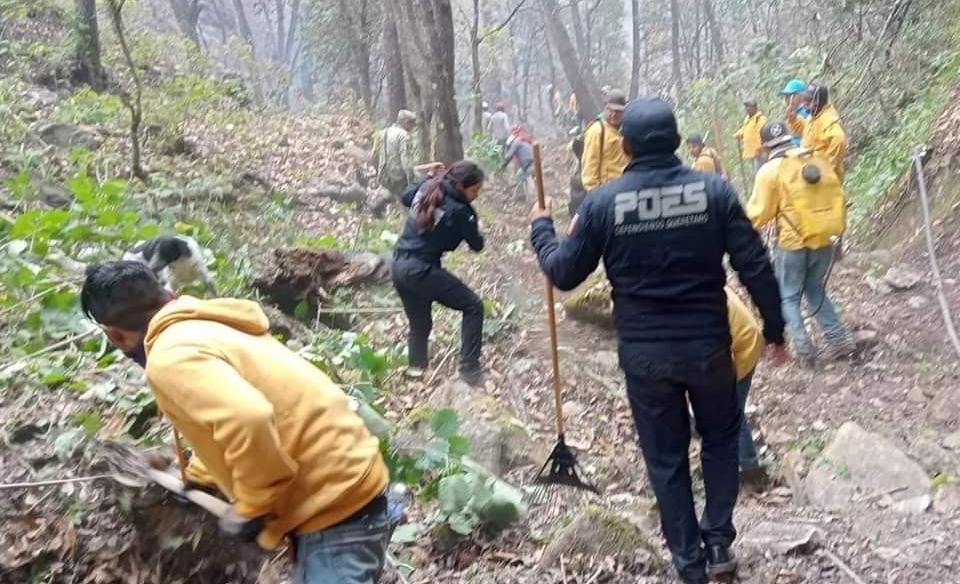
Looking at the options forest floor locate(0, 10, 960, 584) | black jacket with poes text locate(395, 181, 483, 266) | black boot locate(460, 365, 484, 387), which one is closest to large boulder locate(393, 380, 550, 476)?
forest floor locate(0, 10, 960, 584)

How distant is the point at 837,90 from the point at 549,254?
1131 cm

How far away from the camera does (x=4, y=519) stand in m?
4.09

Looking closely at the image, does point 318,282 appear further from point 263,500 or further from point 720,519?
point 263,500

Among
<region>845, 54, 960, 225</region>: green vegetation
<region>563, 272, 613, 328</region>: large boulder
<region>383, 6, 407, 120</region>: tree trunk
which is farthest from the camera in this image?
<region>383, 6, 407, 120</region>: tree trunk

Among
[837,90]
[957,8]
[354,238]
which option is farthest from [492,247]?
[957,8]

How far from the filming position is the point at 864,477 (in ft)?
18.0

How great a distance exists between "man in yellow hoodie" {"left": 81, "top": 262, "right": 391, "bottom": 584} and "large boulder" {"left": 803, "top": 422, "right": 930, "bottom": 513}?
3441 millimetres

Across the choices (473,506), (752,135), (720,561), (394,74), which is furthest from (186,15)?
(720,561)

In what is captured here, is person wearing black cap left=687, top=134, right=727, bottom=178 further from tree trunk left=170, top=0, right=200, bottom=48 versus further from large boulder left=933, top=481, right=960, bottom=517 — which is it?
tree trunk left=170, top=0, right=200, bottom=48

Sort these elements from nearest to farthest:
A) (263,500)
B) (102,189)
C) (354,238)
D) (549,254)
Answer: (263,500) < (549,254) < (102,189) < (354,238)

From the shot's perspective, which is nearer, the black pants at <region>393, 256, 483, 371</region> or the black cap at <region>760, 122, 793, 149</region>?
the black pants at <region>393, 256, 483, 371</region>

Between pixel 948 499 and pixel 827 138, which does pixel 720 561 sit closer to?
pixel 948 499

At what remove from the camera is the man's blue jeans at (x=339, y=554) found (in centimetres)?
281

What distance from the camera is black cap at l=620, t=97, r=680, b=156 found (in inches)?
155
